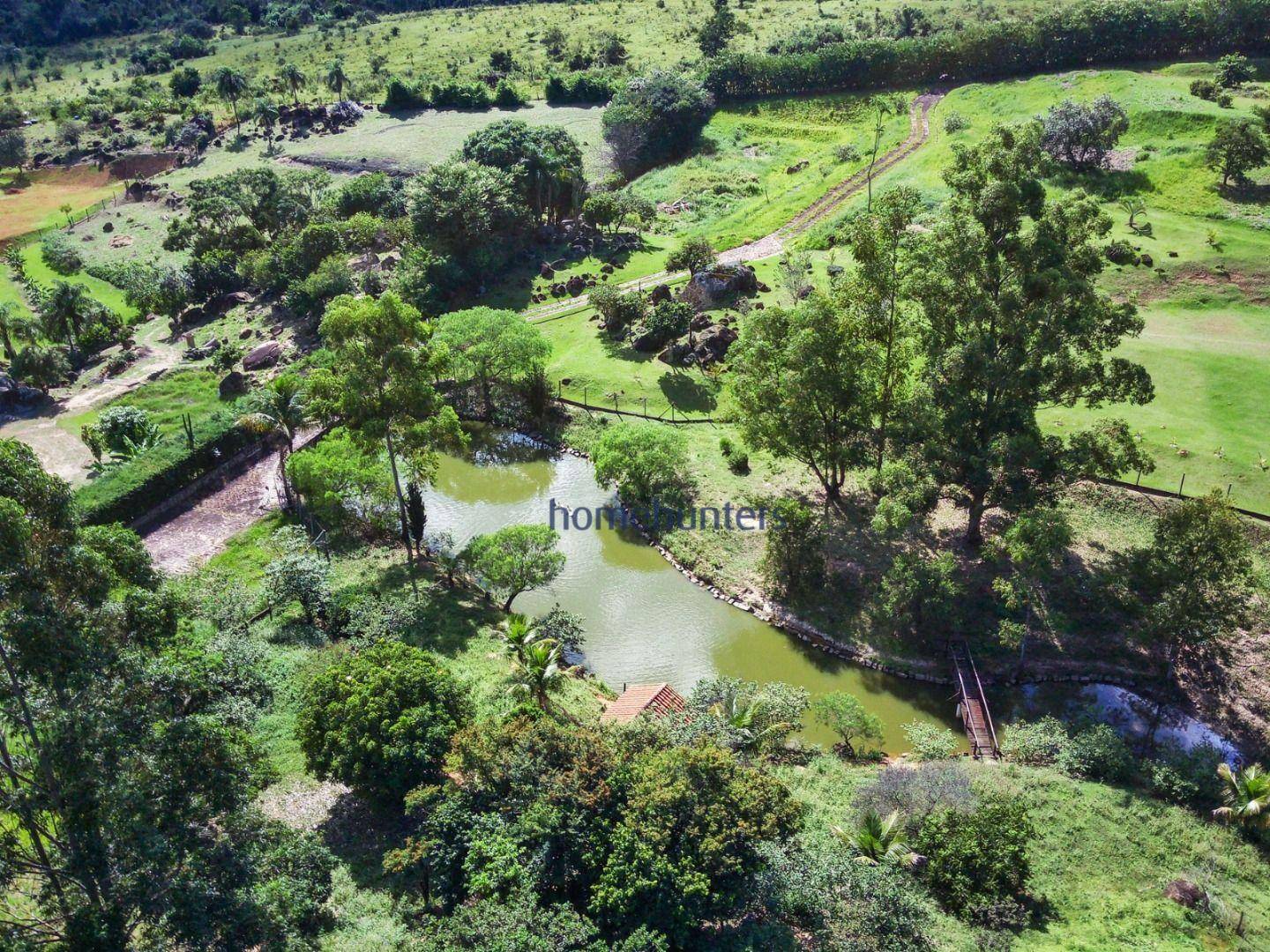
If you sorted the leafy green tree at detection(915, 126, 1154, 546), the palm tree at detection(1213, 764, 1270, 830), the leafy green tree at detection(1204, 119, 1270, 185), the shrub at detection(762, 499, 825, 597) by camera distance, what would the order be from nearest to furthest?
the palm tree at detection(1213, 764, 1270, 830) < the leafy green tree at detection(915, 126, 1154, 546) < the shrub at detection(762, 499, 825, 597) < the leafy green tree at detection(1204, 119, 1270, 185)

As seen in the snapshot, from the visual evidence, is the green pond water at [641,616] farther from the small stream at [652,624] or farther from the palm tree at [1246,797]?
the palm tree at [1246,797]

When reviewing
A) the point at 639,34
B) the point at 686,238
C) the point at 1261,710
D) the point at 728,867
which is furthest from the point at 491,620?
the point at 639,34

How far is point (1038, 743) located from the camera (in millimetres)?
36469

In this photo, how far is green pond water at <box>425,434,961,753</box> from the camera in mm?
41812

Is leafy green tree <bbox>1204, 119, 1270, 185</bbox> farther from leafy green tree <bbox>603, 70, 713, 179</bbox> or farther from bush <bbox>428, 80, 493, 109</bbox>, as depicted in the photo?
bush <bbox>428, 80, 493, 109</bbox>

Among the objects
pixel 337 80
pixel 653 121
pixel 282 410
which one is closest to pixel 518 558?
pixel 282 410

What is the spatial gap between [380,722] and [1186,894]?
1087 inches

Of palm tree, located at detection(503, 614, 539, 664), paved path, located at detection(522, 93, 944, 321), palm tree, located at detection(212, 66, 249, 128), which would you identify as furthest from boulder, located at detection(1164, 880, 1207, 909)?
palm tree, located at detection(212, 66, 249, 128)

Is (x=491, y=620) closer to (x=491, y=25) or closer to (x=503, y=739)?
(x=503, y=739)

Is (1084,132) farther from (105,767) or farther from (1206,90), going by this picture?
(105,767)

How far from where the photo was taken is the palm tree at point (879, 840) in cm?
3066

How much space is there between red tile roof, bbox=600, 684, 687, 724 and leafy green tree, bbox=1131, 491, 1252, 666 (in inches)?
791

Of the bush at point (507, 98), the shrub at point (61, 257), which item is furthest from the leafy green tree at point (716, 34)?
the shrub at point (61, 257)

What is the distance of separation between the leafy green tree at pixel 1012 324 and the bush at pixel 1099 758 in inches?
423
